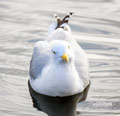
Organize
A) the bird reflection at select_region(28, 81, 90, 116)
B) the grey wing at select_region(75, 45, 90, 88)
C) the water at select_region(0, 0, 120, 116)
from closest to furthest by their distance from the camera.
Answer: the bird reflection at select_region(28, 81, 90, 116) → the water at select_region(0, 0, 120, 116) → the grey wing at select_region(75, 45, 90, 88)

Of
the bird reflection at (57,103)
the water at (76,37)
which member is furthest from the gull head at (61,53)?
the water at (76,37)

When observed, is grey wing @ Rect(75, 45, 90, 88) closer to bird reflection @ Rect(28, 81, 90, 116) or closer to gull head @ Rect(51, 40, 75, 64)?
bird reflection @ Rect(28, 81, 90, 116)

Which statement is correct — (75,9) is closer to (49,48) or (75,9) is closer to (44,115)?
(49,48)

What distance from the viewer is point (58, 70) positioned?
877cm

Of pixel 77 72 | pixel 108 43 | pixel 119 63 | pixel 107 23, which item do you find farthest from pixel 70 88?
pixel 107 23

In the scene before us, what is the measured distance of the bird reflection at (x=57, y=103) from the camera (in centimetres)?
845

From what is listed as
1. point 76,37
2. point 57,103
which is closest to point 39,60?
point 57,103

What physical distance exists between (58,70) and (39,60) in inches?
23.1

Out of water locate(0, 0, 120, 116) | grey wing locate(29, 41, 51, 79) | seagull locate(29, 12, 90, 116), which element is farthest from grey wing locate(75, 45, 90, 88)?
grey wing locate(29, 41, 51, 79)

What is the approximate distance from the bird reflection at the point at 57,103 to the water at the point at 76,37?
11 centimetres

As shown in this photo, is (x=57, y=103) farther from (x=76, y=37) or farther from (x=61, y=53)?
(x=76, y=37)

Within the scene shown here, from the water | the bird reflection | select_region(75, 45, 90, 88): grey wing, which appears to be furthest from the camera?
select_region(75, 45, 90, 88): grey wing

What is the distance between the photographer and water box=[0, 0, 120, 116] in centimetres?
859

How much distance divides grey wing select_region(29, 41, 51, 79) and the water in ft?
0.96
